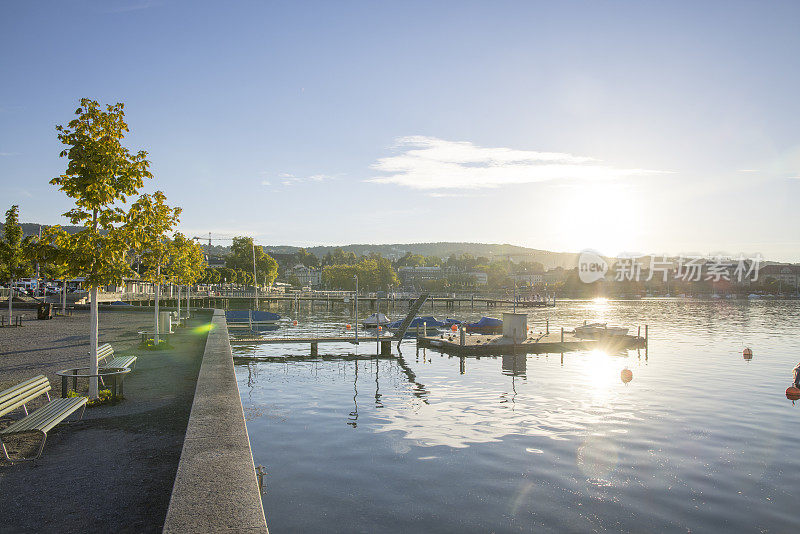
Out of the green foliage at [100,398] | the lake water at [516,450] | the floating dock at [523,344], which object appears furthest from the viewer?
the floating dock at [523,344]

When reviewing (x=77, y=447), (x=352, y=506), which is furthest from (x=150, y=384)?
(x=352, y=506)

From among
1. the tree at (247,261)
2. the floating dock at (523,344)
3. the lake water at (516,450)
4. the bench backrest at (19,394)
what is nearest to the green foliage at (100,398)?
the bench backrest at (19,394)

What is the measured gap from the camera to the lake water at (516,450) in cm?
1119

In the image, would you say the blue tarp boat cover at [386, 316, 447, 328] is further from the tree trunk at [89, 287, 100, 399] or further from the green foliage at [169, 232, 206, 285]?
the tree trunk at [89, 287, 100, 399]

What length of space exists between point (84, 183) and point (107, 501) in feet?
25.6

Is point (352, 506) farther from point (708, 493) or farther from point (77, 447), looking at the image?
point (708, 493)

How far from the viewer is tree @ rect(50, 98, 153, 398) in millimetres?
12664

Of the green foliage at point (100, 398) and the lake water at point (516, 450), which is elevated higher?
the green foliage at point (100, 398)

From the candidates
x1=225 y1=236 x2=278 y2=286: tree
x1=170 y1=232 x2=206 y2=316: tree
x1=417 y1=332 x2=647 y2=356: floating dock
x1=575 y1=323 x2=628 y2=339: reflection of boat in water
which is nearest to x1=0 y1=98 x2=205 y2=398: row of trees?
x1=170 y1=232 x2=206 y2=316: tree

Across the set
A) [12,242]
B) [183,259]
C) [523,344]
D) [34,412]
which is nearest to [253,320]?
[12,242]

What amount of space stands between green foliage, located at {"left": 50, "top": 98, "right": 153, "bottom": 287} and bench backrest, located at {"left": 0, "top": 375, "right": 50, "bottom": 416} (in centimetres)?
244

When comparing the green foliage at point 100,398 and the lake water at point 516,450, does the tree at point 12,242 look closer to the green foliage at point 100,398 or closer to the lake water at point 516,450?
the lake water at point 516,450

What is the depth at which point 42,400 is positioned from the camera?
1351 centimetres

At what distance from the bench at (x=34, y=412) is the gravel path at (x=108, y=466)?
0.50 m
